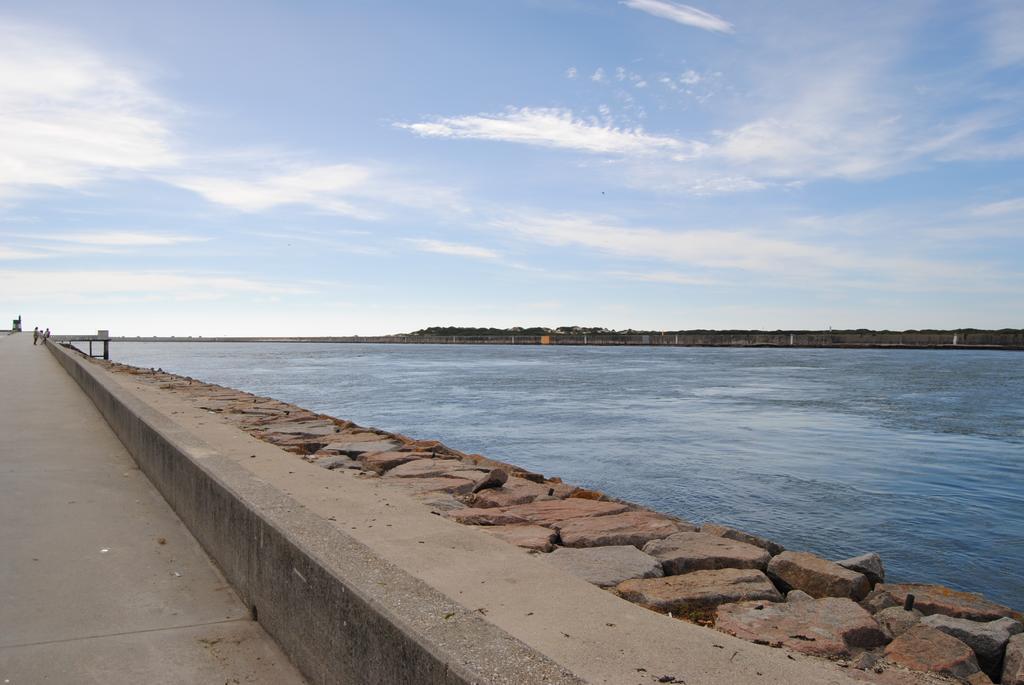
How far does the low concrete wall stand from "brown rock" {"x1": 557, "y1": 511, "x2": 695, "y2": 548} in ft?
5.86

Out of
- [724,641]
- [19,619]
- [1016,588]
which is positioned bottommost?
[1016,588]

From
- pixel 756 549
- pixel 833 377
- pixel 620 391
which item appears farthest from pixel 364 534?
pixel 833 377

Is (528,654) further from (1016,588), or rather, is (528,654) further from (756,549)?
(1016,588)

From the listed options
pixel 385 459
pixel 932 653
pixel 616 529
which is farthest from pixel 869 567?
pixel 385 459

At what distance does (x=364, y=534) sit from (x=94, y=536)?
234 centimetres

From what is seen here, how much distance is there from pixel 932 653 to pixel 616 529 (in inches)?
87.6

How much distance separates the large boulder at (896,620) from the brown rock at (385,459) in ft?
16.2

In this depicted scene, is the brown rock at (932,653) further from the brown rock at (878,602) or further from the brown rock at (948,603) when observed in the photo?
the brown rock at (948,603)

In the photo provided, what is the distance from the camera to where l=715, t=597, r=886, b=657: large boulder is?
353cm

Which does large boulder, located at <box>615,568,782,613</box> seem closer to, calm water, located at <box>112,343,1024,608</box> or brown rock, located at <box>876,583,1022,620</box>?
brown rock, located at <box>876,583,1022,620</box>

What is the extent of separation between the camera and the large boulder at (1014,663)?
3.69 meters

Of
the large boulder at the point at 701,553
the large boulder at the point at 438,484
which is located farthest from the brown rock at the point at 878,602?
the large boulder at the point at 438,484

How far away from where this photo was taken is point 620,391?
31328 mm

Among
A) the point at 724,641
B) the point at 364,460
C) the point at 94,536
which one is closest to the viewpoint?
the point at 724,641
